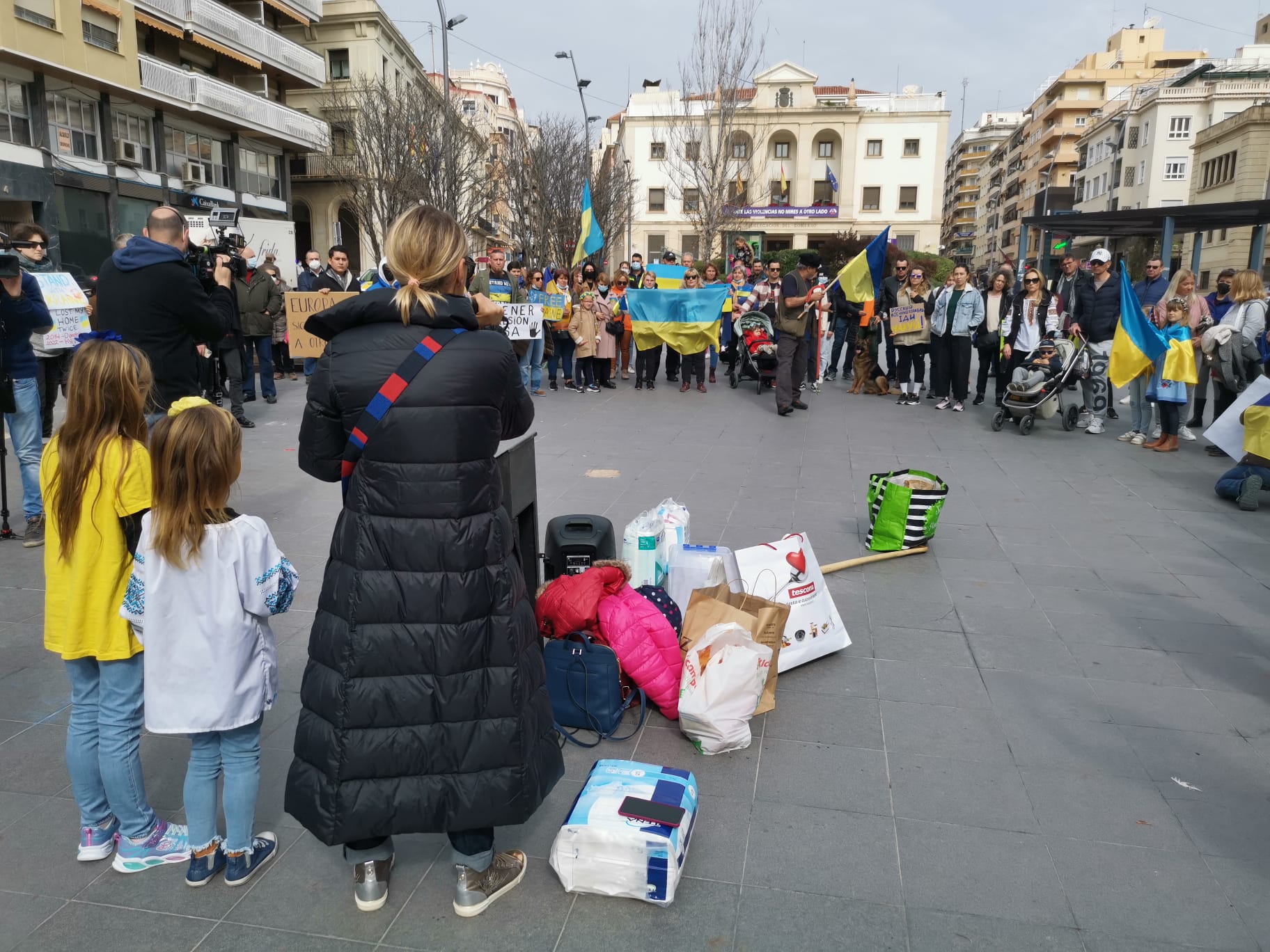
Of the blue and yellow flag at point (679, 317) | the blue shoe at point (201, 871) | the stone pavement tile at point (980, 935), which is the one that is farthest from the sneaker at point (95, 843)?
the blue and yellow flag at point (679, 317)

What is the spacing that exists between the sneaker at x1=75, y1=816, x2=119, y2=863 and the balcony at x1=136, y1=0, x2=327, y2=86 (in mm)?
29989

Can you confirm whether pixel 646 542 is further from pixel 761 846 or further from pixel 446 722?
pixel 446 722

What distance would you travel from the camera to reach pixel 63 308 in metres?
7.28

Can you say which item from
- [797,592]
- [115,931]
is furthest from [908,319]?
[115,931]

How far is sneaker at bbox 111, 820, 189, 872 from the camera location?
2.81 metres

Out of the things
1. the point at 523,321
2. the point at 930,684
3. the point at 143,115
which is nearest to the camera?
the point at 930,684

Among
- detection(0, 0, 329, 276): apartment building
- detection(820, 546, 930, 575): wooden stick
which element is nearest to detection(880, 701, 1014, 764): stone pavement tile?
detection(820, 546, 930, 575): wooden stick

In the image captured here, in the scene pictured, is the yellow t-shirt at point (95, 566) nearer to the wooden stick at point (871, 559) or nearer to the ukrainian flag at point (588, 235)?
the wooden stick at point (871, 559)

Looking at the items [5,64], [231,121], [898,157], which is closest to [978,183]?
[898,157]

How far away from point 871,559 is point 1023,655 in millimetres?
1488

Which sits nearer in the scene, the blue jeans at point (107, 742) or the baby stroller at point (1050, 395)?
the blue jeans at point (107, 742)

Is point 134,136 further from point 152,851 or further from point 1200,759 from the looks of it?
point 1200,759

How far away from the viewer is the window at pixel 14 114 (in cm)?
2125

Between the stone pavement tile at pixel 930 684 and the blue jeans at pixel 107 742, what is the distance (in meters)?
2.94
